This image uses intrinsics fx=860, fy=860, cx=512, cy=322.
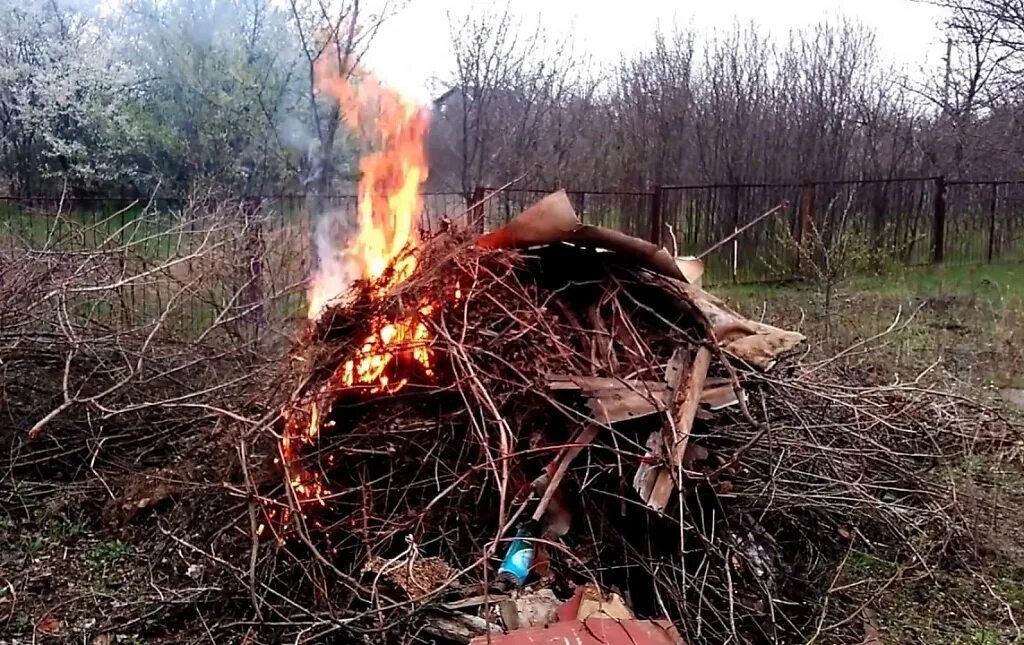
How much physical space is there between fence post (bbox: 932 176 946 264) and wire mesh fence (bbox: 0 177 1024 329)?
2 centimetres

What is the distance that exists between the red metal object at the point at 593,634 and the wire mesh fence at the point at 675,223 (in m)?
4.57

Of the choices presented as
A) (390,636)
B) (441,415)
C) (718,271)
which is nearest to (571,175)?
(718,271)

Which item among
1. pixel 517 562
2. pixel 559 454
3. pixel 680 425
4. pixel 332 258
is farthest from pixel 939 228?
pixel 517 562

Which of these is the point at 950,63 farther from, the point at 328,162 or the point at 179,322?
the point at 179,322

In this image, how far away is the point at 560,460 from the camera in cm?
371

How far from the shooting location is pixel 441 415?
157 inches

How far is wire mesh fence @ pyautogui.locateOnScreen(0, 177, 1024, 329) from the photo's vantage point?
757 cm

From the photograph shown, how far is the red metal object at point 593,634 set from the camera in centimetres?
298

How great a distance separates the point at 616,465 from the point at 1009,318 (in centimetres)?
823

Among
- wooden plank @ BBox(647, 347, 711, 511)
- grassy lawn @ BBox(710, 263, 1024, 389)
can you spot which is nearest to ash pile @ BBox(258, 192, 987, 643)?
wooden plank @ BBox(647, 347, 711, 511)

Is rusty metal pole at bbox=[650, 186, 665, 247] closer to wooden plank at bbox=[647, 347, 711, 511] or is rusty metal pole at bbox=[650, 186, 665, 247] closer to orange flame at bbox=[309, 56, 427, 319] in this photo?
orange flame at bbox=[309, 56, 427, 319]

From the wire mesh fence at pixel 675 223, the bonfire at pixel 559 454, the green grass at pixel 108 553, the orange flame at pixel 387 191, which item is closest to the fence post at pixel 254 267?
the wire mesh fence at pixel 675 223

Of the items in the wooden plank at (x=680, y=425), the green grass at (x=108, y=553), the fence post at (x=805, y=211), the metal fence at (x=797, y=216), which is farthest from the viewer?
the fence post at (x=805, y=211)

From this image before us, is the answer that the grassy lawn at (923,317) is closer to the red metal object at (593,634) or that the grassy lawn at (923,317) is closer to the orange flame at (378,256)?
the orange flame at (378,256)
